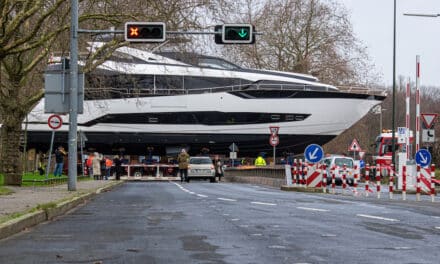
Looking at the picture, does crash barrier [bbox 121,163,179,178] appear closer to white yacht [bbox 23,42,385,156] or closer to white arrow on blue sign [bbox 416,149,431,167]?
white yacht [bbox 23,42,385,156]

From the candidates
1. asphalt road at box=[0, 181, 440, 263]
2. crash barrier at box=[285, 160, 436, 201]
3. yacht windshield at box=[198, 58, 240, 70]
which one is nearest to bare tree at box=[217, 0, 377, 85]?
yacht windshield at box=[198, 58, 240, 70]

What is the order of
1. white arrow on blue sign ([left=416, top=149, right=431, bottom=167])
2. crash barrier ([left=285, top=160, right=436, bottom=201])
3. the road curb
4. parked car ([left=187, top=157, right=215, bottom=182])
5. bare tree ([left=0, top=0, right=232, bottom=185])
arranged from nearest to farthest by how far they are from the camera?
the road curb, crash barrier ([left=285, top=160, right=436, bottom=201]), white arrow on blue sign ([left=416, top=149, right=431, bottom=167]), bare tree ([left=0, top=0, right=232, bottom=185]), parked car ([left=187, top=157, right=215, bottom=182])

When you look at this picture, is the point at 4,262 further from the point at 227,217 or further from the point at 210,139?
the point at 210,139

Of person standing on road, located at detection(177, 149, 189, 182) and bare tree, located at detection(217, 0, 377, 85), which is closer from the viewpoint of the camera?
person standing on road, located at detection(177, 149, 189, 182)

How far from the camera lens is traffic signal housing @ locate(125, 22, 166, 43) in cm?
2433

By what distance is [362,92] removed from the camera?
197 feet

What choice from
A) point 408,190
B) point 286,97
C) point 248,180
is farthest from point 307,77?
point 408,190

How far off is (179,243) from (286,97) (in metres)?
47.0

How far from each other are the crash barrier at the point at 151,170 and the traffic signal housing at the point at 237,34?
3248cm

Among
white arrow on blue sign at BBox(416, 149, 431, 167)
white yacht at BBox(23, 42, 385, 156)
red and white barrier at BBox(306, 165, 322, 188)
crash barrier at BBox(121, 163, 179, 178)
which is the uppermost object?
white yacht at BBox(23, 42, 385, 156)

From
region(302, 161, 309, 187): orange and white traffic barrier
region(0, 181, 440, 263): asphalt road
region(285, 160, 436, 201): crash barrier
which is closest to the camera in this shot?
region(0, 181, 440, 263): asphalt road

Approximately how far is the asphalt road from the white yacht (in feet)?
126

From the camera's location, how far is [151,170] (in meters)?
57.5

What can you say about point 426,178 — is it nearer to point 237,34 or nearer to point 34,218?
point 237,34
